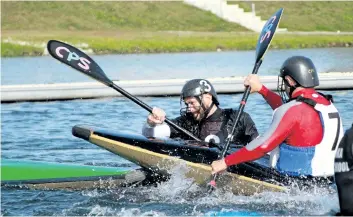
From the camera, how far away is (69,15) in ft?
137

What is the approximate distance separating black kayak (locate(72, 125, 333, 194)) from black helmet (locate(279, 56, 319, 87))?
74 cm

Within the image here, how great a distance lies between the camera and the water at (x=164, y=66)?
20.4 metres

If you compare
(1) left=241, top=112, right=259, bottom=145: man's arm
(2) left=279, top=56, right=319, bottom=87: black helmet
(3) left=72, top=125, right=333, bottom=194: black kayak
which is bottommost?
(3) left=72, top=125, right=333, bottom=194: black kayak

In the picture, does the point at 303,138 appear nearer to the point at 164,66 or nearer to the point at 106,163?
the point at 106,163

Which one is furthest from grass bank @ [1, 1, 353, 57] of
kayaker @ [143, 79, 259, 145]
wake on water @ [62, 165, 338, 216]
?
wake on water @ [62, 165, 338, 216]

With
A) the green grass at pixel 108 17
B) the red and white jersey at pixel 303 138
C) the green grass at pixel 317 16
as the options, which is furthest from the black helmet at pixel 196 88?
the green grass at pixel 317 16

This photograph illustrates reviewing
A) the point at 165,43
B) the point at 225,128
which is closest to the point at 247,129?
the point at 225,128

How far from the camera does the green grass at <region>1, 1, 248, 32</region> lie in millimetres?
40812

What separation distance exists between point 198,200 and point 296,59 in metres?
1.40

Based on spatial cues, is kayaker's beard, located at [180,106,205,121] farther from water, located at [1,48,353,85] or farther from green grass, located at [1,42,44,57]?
green grass, located at [1,42,44,57]

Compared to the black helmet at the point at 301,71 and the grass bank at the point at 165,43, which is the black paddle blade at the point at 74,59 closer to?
the black helmet at the point at 301,71

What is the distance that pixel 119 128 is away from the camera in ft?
40.0

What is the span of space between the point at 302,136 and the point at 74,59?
259cm

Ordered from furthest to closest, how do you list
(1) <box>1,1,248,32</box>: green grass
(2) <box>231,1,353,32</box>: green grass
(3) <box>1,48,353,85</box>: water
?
(1) <box>1,1,248,32</box>: green grass < (2) <box>231,1,353,32</box>: green grass < (3) <box>1,48,353,85</box>: water
